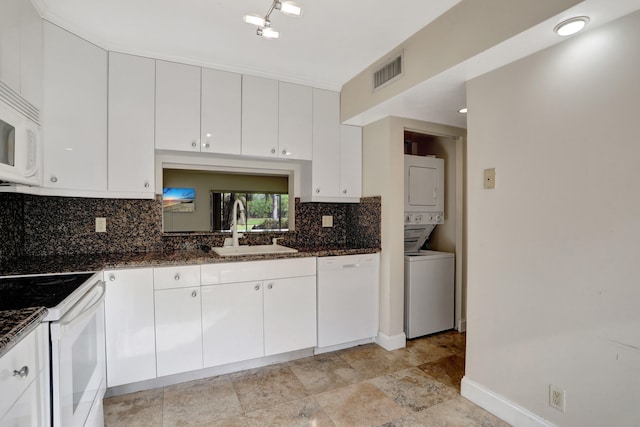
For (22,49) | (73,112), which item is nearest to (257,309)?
(73,112)

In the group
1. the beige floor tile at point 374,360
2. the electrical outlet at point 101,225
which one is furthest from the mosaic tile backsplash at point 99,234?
the beige floor tile at point 374,360

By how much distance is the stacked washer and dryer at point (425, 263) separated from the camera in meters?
3.01

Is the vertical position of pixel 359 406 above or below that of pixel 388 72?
below

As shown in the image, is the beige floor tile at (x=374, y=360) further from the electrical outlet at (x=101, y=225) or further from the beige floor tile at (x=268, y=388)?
the electrical outlet at (x=101, y=225)

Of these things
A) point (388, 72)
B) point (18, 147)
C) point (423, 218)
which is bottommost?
point (423, 218)

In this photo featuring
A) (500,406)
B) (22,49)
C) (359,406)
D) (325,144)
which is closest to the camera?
(22,49)

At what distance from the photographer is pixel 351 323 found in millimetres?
2775

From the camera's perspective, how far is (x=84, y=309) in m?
1.40

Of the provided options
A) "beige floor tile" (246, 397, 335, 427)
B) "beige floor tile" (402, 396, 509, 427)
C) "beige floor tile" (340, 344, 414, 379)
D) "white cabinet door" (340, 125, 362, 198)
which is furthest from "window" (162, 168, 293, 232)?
"beige floor tile" (402, 396, 509, 427)

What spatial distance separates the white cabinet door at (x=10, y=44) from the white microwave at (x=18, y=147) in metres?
0.16

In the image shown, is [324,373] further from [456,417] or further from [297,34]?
[297,34]

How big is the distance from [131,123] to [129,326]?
1.41 m

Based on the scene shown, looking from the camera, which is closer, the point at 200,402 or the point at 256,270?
the point at 200,402

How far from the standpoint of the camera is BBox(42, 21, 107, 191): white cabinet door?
195 centimetres
